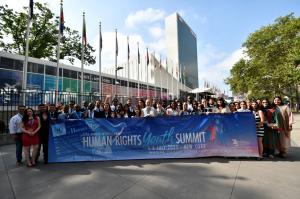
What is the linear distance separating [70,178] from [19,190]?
3.47 ft

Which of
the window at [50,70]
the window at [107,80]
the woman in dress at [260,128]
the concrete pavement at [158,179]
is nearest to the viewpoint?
the concrete pavement at [158,179]

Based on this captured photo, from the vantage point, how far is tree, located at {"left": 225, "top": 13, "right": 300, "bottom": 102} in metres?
37.8

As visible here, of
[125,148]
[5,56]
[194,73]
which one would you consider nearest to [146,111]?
[125,148]

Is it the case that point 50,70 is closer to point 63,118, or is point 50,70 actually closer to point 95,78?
point 95,78

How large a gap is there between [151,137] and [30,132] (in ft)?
11.1

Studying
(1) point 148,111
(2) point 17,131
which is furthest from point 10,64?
(1) point 148,111

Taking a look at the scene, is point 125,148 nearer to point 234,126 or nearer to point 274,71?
point 234,126

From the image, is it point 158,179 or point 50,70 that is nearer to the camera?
point 158,179

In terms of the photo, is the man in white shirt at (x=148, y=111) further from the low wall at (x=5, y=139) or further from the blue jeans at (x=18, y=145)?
the low wall at (x=5, y=139)

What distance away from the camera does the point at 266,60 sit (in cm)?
3969

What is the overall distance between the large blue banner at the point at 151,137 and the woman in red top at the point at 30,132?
0.48m

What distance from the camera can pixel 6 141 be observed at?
11195 millimetres

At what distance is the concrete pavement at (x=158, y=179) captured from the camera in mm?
4777

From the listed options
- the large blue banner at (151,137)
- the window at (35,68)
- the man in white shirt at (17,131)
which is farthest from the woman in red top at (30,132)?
the window at (35,68)
